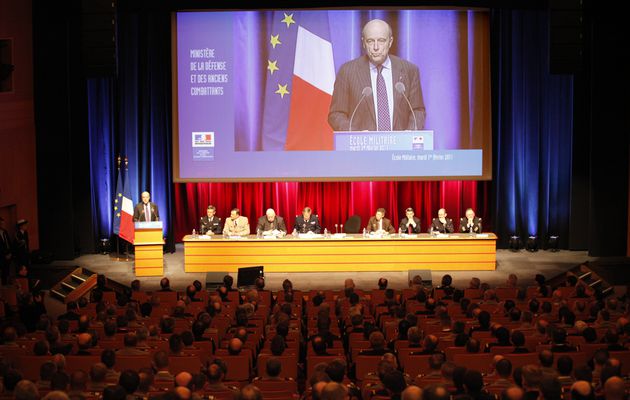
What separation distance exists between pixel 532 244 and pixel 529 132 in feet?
8.19

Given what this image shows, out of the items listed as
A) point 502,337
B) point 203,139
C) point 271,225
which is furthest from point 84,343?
point 203,139

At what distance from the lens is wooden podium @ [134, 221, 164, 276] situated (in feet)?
57.7

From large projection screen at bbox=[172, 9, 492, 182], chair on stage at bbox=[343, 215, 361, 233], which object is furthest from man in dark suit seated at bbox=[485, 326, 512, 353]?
large projection screen at bbox=[172, 9, 492, 182]

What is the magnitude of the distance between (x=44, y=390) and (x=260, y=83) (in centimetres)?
1157

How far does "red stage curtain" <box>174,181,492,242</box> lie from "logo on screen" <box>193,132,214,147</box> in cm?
172

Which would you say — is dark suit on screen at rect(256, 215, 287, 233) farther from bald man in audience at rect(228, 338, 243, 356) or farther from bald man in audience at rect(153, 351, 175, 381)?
bald man in audience at rect(153, 351, 175, 381)

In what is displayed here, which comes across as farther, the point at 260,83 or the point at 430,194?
the point at 430,194

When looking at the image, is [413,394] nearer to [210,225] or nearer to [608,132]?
[210,225]

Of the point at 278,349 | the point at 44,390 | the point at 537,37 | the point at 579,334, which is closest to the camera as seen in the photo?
the point at 44,390

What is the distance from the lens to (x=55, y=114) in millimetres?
18875

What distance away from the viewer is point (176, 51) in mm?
18828

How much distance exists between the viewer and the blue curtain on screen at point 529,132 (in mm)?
19797

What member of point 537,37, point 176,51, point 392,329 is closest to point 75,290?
point 176,51

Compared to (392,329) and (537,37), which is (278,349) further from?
(537,37)
